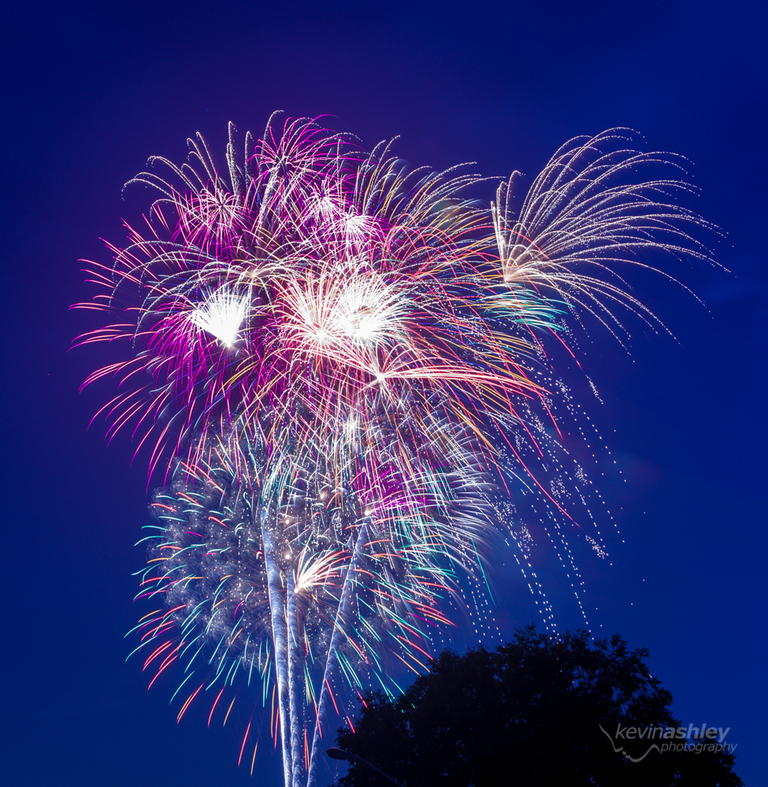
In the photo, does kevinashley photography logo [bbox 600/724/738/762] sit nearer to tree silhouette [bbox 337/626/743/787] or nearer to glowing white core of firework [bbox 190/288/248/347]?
tree silhouette [bbox 337/626/743/787]

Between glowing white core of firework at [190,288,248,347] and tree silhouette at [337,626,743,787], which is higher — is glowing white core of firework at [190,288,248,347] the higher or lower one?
the higher one

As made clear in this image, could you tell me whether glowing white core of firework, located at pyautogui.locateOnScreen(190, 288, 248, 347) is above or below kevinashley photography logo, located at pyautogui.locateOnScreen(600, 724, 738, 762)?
above

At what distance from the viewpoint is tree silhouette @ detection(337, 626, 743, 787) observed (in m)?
20.2

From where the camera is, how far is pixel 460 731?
2250 centimetres

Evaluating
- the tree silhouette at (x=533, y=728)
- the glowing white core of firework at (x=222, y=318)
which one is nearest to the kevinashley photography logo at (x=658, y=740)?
the tree silhouette at (x=533, y=728)

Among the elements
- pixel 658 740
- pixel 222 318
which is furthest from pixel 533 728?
pixel 222 318

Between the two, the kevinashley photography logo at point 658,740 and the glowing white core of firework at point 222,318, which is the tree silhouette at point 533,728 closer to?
the kevinashley photography logo at point 658,740

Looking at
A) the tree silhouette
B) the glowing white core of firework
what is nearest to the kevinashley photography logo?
the tree silhouette

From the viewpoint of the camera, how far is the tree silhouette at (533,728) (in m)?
20.2

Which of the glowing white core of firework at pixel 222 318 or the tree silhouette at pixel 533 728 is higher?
the glowing white core of firework at pixel 222 318

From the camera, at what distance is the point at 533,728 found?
837 inches

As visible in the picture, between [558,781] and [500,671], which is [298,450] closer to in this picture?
[500,671]

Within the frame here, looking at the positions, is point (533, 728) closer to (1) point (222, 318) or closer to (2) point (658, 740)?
(2) point (658, 740)

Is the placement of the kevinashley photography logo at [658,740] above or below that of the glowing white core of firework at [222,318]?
below
